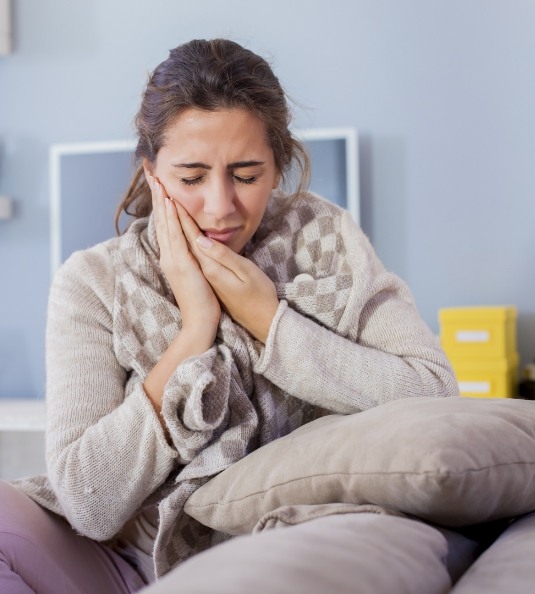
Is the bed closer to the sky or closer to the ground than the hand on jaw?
closer to the ground

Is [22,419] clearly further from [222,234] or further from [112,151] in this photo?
[222,234]

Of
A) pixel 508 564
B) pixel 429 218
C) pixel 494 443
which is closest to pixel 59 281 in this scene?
pixel 494 443

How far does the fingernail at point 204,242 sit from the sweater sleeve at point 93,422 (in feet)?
0.50

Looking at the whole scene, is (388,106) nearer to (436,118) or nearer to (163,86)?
(436,118)

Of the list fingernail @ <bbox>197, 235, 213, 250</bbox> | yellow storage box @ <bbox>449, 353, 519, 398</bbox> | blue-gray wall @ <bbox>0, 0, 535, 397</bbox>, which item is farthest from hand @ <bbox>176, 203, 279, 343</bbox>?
blue-gray wall @ <bbox>0, 0, 535, 397</bbox>

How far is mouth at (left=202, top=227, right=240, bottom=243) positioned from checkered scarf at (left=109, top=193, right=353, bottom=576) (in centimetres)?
6

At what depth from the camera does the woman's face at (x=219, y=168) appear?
1.41 metres

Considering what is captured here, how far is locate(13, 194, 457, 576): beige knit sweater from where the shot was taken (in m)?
1.27

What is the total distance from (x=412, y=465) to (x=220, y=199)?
698 mm

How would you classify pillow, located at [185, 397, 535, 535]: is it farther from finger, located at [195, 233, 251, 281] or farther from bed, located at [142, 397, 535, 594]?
finger, located at [195, 233, 251, 281]

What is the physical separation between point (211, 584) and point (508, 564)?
0.28 meters

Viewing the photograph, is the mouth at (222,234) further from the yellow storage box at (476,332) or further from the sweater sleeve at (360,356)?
the yellow storage box at (476,332)

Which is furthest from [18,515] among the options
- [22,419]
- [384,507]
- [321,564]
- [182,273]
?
[22,419]

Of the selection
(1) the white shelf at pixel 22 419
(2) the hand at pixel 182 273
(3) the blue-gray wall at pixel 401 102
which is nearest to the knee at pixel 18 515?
(2) the hand at pixel 182 273
